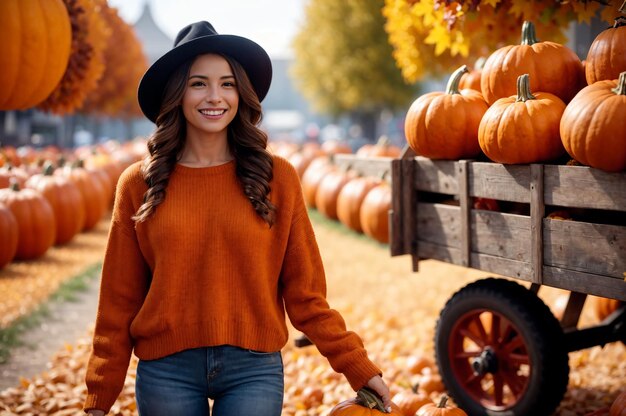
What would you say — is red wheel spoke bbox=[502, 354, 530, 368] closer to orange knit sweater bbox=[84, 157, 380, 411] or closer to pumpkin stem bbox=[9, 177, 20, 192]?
orange knit sweater bbox=[84, 157, 380, 411]

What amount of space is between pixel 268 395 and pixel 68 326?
402cm

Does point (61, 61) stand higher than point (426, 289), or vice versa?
point (61, 61)

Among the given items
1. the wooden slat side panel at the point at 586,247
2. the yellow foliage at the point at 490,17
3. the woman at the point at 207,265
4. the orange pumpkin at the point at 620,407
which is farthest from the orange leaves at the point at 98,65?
the orange pumpkin at the point at 620,407

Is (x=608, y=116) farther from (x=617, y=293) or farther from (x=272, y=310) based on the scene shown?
(x=272, y=310)

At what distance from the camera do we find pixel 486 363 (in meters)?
3.76

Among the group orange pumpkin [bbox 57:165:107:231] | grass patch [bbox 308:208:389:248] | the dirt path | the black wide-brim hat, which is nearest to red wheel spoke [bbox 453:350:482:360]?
the black wide-brim hat

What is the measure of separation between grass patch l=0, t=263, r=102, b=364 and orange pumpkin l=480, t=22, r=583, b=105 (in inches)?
152

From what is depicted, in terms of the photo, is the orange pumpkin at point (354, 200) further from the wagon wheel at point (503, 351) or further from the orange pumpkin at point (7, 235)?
the wagon wheel at point (503, 351)

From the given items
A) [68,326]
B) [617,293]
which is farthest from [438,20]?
[68,326]

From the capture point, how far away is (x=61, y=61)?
489 cm

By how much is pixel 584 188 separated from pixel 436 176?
3.44 ft

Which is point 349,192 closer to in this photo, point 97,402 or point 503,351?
point 503,351

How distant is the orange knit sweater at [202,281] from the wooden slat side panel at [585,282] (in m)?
1.07

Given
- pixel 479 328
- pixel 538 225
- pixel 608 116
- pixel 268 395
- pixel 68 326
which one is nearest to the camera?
pixel 268 395
